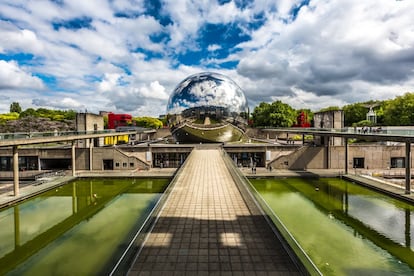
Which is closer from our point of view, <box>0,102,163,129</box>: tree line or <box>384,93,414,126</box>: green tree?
<box>384,93,414,126</box>: green tree

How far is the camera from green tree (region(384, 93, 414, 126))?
51406 mm

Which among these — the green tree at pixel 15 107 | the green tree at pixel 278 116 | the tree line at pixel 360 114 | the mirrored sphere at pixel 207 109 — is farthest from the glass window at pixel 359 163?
the green tree at pixel 15 107

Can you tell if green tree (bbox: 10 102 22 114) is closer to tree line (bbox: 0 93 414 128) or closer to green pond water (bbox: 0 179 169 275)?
tree line (bbox: 0 93 414 128)

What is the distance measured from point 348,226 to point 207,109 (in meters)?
20.1

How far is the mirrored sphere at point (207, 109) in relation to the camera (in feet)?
99.6

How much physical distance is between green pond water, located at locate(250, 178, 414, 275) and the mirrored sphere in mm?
12052

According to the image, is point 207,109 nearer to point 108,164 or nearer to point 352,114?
point 108,164

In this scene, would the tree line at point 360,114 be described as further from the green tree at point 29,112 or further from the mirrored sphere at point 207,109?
the green tree at point 29,112

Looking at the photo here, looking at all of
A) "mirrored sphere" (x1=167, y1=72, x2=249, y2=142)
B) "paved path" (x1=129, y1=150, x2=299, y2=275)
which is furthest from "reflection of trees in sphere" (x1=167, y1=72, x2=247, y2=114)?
"paved path" (x1=129, y1=150, x2=299, y2=275)

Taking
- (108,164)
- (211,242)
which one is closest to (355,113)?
(108,164)

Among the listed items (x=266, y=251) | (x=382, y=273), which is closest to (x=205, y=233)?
(x=266, y=251)

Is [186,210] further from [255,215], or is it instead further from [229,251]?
[229,251]

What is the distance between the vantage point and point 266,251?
7137mm

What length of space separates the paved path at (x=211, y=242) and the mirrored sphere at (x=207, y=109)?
18770 millimetres
